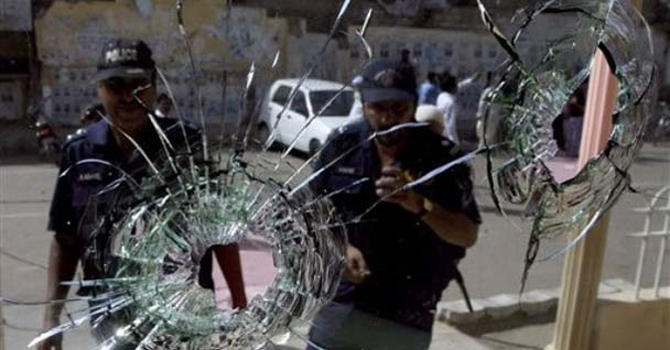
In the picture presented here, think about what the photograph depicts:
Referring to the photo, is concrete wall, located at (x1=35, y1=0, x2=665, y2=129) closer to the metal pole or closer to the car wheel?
the car wheel

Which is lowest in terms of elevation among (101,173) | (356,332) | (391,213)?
(356,332)

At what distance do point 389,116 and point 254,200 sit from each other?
421mm

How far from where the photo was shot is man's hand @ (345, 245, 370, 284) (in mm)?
2131

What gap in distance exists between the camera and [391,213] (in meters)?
2.12

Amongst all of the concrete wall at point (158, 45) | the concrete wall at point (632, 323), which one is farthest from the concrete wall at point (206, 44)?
the concrete wall at point (632, 323)

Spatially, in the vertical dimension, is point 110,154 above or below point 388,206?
above

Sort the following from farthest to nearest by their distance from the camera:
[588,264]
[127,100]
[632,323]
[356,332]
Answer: [632,323], [588,264], [356,332], [127,100]

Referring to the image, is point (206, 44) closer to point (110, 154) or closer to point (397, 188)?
point (110, 154)

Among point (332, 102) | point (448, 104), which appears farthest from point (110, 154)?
point (448, 104)

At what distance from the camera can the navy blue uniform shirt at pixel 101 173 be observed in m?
1.97

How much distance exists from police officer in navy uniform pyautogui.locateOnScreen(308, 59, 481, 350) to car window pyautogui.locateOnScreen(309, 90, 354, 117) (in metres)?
0.04

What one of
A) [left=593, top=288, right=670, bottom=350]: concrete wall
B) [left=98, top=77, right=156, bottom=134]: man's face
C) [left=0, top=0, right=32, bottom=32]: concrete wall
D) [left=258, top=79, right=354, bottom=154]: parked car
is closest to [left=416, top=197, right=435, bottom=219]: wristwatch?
[left=258, top=79, right=354, bottom=154]: parked car

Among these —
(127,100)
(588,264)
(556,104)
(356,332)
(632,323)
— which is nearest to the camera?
(127,100)

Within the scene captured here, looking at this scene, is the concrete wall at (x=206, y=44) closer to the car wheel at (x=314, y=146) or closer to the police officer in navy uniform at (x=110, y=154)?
the police officer in navy uniform at (x=110, y=154)
